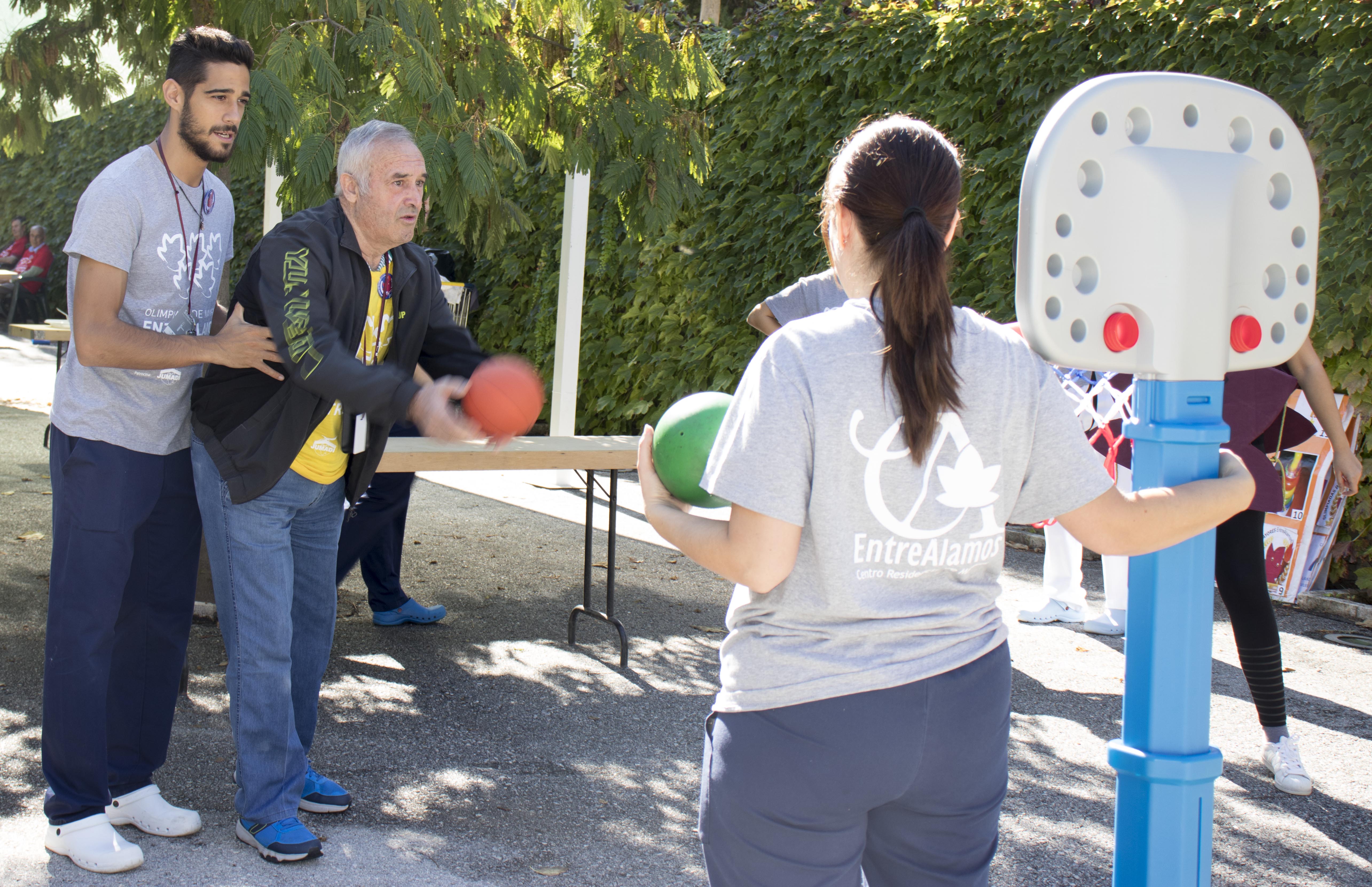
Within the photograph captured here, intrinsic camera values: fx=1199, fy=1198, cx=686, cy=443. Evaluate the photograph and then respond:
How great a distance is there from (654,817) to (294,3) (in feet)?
10.6

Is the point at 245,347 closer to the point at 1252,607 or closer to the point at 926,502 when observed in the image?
the point at 926,502

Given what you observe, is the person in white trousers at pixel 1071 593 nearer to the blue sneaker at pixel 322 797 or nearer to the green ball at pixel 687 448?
the blue sneaker at pixel 322 797

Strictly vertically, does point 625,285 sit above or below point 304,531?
above

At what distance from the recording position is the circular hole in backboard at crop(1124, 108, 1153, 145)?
4.81 feet

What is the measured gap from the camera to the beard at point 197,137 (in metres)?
3.12

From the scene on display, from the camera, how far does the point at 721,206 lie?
951cm

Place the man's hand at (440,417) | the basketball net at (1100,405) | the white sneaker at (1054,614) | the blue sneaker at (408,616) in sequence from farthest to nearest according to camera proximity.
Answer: the white sneaker at (1054,614)
the blue sneaker at (408,616)
the basketball net at (1100,405)
the man's hand at (440,417)

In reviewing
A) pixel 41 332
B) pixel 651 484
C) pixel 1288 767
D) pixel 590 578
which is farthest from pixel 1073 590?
pixel 41 332

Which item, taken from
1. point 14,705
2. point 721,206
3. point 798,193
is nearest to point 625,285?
point 721,206

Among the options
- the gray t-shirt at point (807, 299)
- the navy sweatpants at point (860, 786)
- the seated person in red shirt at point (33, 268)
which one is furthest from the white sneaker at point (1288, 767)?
the seated person in red shirt at point (33, 268)

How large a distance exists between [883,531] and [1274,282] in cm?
60

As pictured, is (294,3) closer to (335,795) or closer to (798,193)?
(335,795)

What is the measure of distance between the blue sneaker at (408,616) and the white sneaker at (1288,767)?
11.2 ft

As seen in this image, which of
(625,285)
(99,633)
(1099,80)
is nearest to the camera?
(1099,80)
